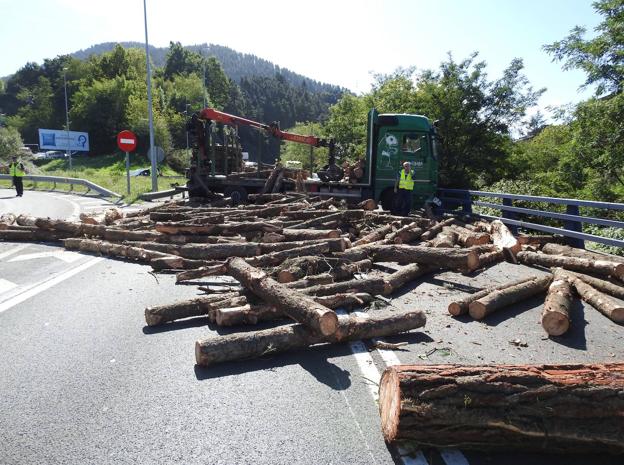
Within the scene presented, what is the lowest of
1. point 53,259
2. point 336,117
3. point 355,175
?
point 53,259

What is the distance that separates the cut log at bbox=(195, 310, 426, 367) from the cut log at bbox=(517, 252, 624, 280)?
361cm

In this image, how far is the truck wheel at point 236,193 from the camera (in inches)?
652

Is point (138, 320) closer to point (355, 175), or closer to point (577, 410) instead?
point (577, 410)

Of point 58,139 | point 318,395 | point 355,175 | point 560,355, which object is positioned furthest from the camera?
point 58,139

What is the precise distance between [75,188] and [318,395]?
30.5 metres

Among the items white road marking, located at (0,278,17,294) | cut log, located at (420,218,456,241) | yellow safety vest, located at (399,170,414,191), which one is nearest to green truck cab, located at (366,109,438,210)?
yellow safety vest, located at (399,170,414,191)

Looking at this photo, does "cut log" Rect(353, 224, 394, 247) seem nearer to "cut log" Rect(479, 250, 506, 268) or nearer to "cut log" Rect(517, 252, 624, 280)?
"cut log" Rect(479, 250, 506, 268)

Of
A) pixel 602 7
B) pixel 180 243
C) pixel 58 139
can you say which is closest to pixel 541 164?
pixel 602 7

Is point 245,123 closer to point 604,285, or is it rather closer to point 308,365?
point 604,285

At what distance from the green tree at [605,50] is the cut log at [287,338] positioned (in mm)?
12542

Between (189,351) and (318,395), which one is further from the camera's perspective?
(189,351)

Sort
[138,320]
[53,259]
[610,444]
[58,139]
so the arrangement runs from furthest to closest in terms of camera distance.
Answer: [58,139] < [53,259] < [138,320] < [610,444]

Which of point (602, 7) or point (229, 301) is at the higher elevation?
point (602, 7)

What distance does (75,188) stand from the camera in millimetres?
29516
